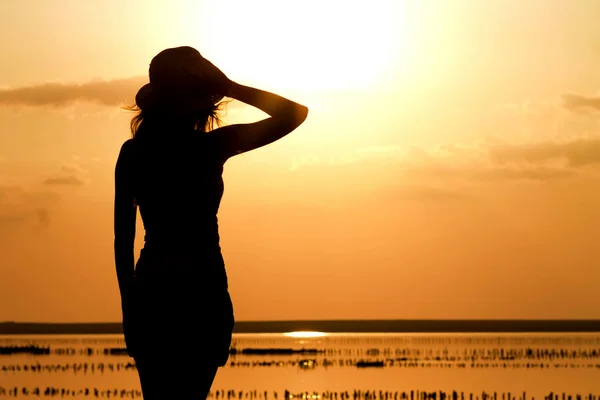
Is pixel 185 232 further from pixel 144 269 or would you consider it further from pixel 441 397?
pixel 441 397

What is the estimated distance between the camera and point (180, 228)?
4.50m

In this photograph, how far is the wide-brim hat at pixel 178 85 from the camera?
434 centimetres

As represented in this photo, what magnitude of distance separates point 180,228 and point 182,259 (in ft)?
0.36

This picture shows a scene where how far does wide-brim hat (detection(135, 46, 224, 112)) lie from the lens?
4.34 m

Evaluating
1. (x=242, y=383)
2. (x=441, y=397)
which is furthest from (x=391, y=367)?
(x=441, y=397)

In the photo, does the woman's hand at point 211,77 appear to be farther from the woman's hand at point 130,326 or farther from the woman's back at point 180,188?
the woman's hand at point 130,326

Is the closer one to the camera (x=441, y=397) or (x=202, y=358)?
(x=202, y=358)

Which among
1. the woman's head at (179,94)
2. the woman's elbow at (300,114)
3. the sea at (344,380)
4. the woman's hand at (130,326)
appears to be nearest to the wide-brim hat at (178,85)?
the woman's head at (179,94)

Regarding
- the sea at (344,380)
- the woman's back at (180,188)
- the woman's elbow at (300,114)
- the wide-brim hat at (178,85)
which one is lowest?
the sea at (344,380)

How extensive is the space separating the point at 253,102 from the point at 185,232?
0.53m

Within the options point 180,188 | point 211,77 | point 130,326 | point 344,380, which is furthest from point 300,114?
point 344,380

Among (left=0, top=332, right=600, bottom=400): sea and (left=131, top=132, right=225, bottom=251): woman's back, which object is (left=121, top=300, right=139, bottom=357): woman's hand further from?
(left=0, top=332, right=600, bottom=400): sea

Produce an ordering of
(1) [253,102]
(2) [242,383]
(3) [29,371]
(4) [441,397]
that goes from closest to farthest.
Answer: (1) [253,102] → (4) [441,397] → (2) [242,383] → (3) [29,371]

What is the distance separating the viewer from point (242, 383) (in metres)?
35.9
